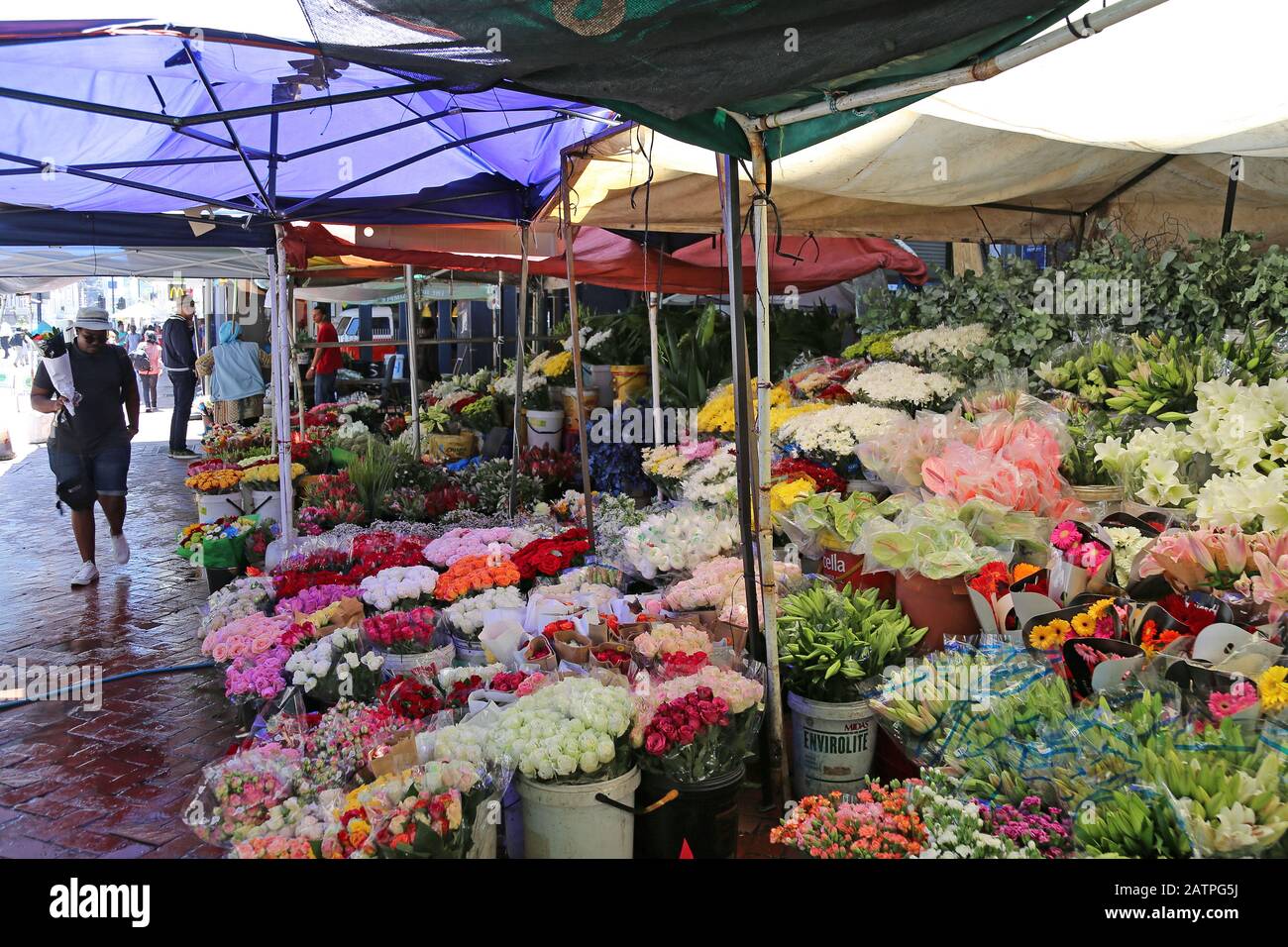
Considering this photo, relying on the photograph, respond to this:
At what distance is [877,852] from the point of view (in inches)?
88.8

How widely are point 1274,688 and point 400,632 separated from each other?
123 inches

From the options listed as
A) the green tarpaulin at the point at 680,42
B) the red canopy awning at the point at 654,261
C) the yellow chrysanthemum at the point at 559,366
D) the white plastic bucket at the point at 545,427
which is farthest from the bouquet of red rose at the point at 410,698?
the yellow chrysanthemum at the point at 559,366

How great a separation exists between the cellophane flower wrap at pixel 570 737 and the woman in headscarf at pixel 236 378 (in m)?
13.0

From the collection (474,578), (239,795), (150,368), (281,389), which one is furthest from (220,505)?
(150,368)

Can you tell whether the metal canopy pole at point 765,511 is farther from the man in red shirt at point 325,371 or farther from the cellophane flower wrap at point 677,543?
the man in red shirt at point 325,371

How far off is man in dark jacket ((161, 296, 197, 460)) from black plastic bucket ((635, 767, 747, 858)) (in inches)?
556

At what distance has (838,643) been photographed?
342 cm

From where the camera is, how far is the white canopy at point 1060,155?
338 centimetres

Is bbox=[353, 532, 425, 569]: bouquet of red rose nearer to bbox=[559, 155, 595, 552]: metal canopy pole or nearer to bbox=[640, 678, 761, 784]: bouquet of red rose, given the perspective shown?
bbox=[559, 155, 595, 552]: metal canopy pole

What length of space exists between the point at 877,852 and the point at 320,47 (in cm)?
278

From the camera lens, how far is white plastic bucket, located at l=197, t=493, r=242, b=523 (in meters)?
8.03

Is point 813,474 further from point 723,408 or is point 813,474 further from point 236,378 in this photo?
point 236,378
